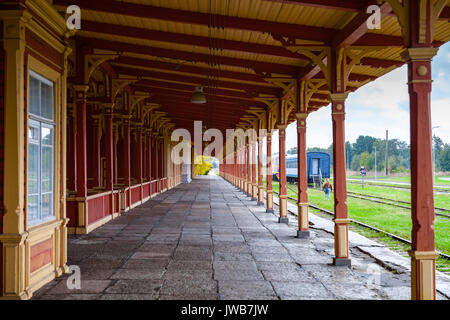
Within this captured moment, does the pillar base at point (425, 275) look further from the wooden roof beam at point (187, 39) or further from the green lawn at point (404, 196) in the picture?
the green lawn at point (404, 196)

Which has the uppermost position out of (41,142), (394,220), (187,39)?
(187,39)

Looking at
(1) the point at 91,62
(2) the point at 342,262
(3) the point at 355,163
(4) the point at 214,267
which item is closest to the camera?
(4) the point at 214,267

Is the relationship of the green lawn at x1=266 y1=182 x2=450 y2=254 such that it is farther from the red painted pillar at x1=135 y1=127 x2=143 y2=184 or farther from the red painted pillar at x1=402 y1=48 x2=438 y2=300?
the red painted pillar at x1=135 y1=127 x2=143 y2=184

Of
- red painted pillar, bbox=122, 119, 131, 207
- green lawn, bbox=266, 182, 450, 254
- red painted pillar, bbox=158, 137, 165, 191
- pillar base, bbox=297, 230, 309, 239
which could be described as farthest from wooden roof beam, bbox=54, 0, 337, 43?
red painted pillar, bbox=158, 137, 165, 191

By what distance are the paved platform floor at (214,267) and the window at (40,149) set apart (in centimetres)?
109

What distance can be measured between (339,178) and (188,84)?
8.10 metres

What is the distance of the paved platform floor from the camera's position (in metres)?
5.12

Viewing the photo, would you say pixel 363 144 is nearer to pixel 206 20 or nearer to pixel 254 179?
pixel 254 179

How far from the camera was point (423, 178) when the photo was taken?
14.0ft

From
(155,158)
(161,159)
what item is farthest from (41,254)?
(161,159)

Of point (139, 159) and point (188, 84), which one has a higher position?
point (188, 84)

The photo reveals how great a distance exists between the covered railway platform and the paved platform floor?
0.04m
